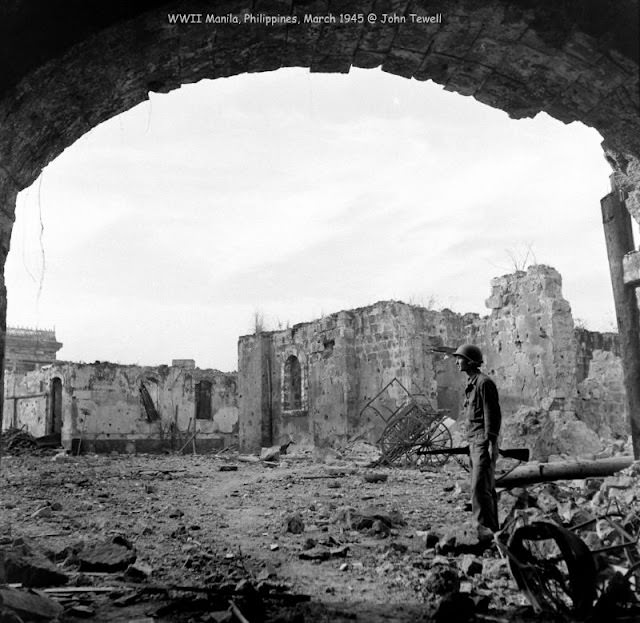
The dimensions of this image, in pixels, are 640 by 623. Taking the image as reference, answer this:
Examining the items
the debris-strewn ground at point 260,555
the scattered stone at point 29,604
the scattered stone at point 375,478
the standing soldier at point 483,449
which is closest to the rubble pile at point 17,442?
the debris-strewn ground at point 260,555

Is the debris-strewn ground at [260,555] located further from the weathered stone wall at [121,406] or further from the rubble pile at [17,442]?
the weathered stone wall at [121,406]

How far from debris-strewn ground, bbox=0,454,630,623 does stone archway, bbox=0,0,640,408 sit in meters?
1.91

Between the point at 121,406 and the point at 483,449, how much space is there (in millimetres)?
22375

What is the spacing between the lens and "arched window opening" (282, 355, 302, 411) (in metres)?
20.6

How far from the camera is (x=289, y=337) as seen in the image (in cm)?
2081

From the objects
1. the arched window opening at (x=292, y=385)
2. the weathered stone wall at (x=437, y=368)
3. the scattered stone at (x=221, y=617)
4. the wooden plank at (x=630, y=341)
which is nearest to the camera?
the scattered stone at (x=221, y=617)

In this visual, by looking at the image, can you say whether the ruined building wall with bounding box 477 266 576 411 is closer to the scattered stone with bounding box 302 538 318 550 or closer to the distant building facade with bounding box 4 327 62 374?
the scattered stone with bounding box 302 538 318 550

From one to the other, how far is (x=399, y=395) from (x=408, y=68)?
13.4m

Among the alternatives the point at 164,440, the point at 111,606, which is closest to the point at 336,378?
the point at 164,440

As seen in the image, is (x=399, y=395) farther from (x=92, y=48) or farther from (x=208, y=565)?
(x=92, y=48)

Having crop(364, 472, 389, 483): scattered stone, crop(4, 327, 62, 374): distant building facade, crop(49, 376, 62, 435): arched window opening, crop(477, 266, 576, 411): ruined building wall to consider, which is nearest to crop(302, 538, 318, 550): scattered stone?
crop(364, 472, 389, 483): scattered stone

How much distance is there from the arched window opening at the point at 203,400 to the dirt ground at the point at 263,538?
50.6 feet

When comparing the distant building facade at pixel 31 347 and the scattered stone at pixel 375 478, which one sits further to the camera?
the distant building facade at pixel 31 347

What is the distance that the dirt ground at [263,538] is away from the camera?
3854mm
